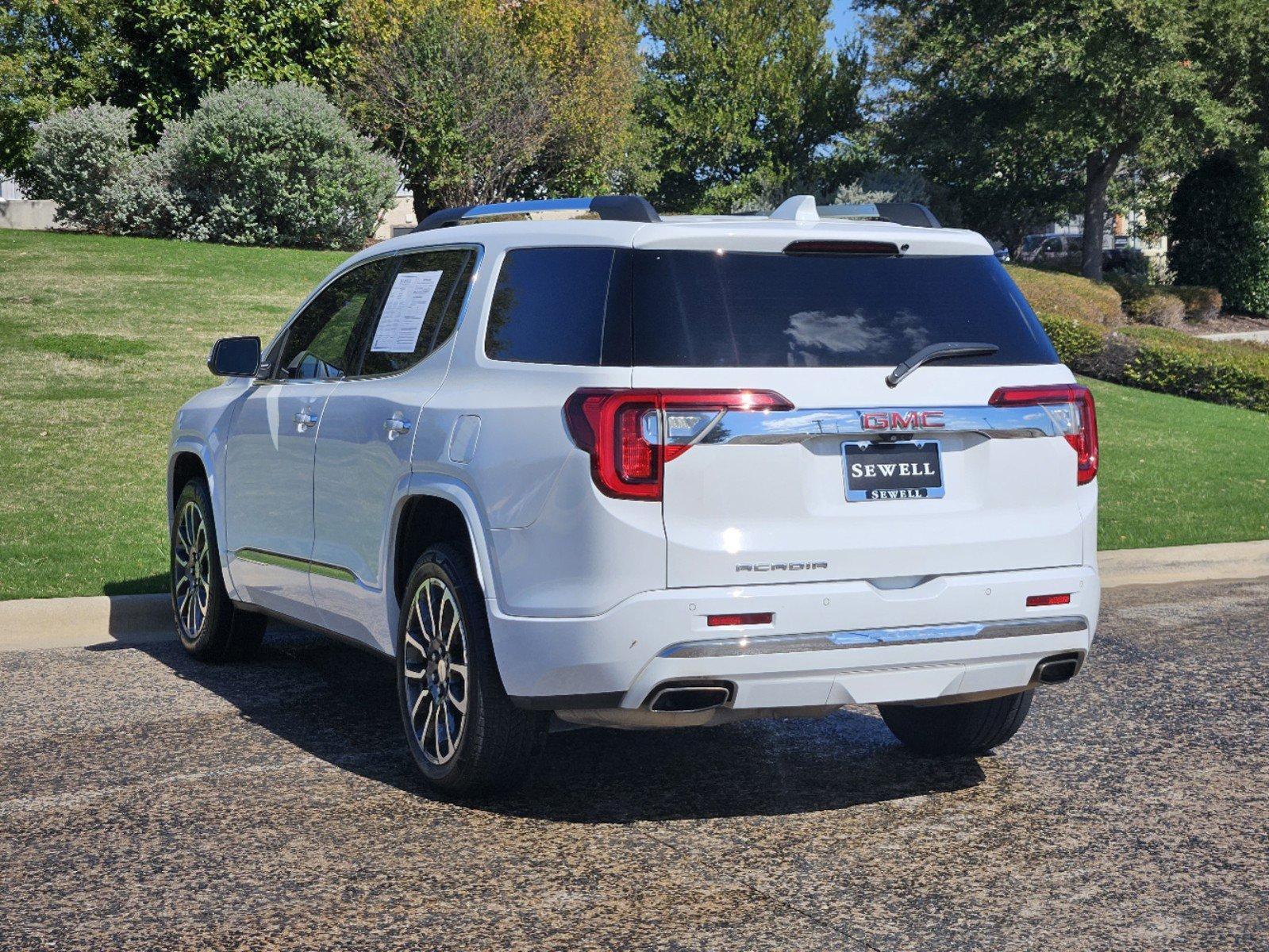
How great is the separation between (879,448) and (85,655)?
477 cm

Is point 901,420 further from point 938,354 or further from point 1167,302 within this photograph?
point 1167,302

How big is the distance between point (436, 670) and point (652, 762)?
103 cm

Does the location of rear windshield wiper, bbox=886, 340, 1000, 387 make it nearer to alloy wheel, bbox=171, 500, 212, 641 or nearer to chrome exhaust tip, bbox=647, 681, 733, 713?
chrome exhaust tip, bbox=647, 681, 733, 713

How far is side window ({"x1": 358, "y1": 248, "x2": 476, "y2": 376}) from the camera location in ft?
18.4

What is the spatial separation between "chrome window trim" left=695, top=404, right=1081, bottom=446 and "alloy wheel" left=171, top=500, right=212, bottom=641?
374cm

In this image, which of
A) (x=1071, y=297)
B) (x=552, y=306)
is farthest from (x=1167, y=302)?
(x=552, y=306)

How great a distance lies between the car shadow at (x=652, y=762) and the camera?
5367mm

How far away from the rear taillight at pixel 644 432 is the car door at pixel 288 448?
194cm

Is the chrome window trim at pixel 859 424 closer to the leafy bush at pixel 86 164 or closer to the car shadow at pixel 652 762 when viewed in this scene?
the car shadow at pixel 652 762

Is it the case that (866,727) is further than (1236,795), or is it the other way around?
(866,727)

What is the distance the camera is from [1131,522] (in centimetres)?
1231

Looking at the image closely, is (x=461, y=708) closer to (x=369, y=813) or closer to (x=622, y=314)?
(x=369, y=813)

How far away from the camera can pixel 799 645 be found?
4637 mm

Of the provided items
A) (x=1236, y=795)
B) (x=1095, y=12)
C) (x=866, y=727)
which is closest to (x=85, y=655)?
(x=866, y=727)
